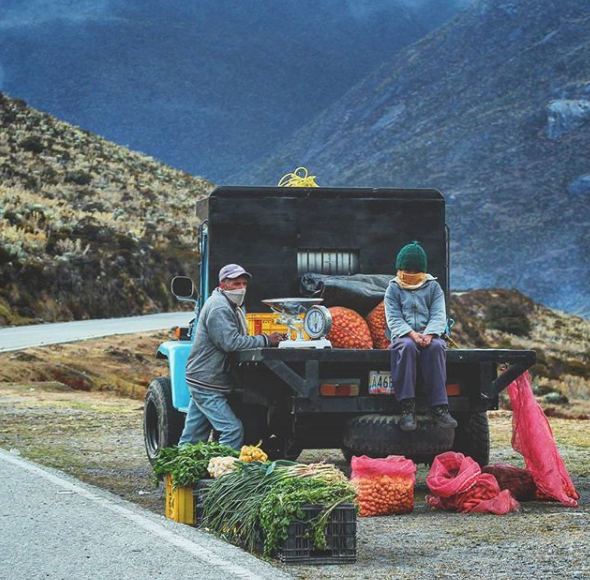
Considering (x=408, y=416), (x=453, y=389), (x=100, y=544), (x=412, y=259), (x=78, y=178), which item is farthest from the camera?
(x=78, y=178)

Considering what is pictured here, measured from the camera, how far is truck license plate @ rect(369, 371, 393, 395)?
11203mm

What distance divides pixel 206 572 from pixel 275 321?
515 cm

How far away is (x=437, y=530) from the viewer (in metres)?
10.1

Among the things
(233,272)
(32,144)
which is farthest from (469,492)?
(32,144)

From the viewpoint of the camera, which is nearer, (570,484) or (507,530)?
(507,530)

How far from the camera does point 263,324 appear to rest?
42.2 feet

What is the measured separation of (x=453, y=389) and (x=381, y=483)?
3.71ft

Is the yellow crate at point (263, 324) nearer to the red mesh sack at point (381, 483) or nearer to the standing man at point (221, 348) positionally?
the standing man at point (221, 348)

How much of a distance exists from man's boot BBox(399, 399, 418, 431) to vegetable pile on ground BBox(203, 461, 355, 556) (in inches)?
60.4

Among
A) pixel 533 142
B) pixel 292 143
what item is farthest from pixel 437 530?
pixel 292 143

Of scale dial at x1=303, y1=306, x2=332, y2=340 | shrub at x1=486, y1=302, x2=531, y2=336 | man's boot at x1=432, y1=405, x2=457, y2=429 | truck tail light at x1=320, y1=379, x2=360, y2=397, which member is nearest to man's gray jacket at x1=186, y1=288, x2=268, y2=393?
scale dial at x1=303, y1=306, x2=332, y2=340

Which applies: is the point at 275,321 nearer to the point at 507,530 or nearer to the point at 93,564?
the point at 507,530

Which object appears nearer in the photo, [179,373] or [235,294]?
[235,294]

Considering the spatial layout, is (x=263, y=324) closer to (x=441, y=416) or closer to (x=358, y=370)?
(x=358, y=370)
